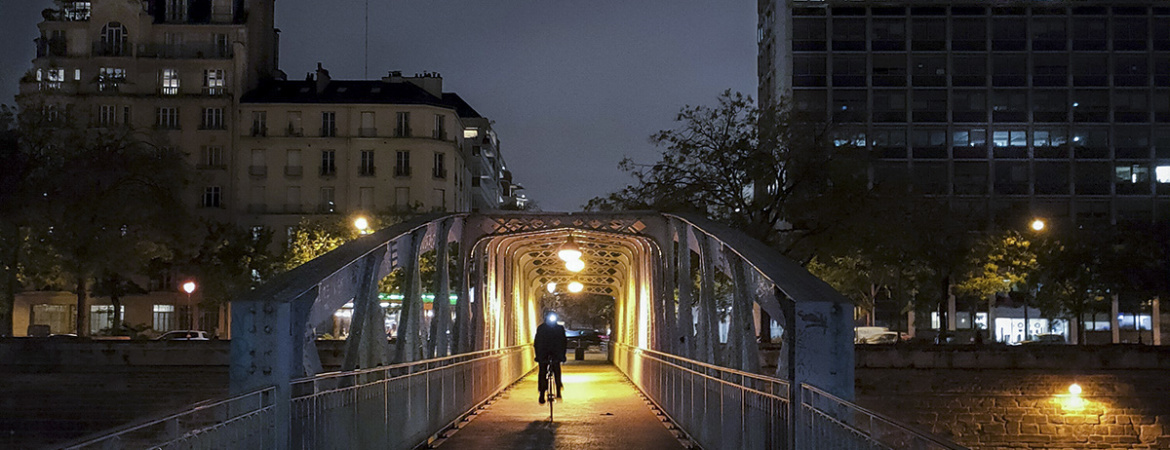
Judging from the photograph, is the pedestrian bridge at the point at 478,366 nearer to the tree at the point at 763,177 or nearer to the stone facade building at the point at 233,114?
the tree at the point at 763,177

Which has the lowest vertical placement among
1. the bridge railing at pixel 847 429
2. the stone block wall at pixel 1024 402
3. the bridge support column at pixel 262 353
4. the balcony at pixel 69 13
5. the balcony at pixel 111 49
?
the stone block wall at pixel 1024 402

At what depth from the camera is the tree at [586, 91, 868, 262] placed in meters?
40.8

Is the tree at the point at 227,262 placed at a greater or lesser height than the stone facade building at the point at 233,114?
lesser

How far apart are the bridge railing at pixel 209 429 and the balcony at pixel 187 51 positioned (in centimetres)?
6707

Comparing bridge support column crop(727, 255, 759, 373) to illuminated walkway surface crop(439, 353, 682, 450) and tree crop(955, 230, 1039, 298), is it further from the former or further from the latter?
tree crop(955, 230, 1039, 298)

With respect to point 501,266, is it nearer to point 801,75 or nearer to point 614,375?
point 614,375

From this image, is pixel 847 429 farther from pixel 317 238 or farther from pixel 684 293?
pixel 317 238

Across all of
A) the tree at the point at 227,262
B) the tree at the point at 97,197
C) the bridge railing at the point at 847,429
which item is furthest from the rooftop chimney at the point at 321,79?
the bridge railing at the point at 847,429

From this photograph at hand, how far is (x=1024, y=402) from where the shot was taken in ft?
123

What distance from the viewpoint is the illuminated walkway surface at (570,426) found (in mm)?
15203

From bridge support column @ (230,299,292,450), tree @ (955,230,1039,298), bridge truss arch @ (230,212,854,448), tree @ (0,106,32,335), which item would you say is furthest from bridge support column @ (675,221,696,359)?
tree @ (955,230,1039,298)

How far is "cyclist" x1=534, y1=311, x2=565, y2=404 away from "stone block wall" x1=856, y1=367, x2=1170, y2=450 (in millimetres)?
17757

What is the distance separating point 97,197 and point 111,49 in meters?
32.3

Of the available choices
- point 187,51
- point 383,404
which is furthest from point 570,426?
point 187,51
